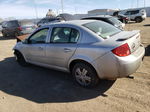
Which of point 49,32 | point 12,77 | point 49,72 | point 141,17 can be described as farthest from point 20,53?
point 141,17

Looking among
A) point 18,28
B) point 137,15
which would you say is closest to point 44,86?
point 18,28

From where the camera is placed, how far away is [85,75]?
157 inches

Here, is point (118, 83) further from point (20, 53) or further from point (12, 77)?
point (20, 53)

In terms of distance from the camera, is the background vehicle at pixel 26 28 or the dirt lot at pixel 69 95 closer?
the dirt lot at pixel 69 95

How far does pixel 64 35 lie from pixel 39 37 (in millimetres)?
1137

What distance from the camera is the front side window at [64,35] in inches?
160

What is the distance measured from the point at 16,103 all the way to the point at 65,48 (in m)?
1.73

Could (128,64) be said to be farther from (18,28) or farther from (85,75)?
(18,28)

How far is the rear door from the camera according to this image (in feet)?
13.3

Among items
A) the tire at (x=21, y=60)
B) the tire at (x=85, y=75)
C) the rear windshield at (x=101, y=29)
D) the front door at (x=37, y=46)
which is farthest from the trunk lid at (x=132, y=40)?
the tire at (x=21, y=60)

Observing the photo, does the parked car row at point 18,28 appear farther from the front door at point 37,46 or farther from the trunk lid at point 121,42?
the trunk lid at point 121,42

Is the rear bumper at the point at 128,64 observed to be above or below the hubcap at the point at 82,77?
above

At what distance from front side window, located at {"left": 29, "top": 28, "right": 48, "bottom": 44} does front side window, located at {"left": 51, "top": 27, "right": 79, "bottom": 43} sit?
0.39 meters

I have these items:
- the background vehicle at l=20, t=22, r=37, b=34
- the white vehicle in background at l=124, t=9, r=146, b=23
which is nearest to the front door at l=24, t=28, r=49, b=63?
the background vehicle at l=20, t=22, r=37, b=34
